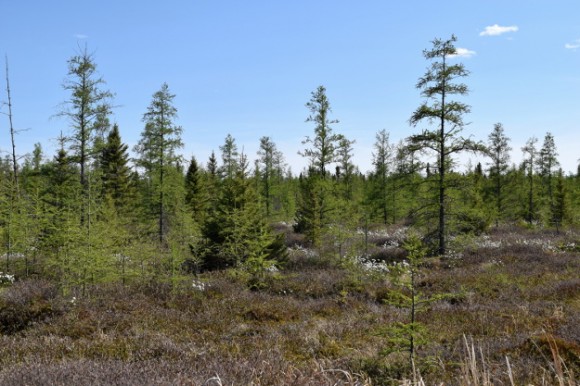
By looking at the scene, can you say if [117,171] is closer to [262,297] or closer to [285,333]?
[262,297]

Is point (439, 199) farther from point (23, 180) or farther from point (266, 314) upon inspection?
point (23, 180)

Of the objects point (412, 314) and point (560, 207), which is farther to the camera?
point (560, 207)

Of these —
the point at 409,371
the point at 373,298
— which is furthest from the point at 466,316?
the point at 409,371

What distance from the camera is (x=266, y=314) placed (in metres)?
9.63

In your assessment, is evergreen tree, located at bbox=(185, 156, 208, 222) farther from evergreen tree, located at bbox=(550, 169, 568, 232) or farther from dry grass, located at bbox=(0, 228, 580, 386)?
evergreen tree, located at bbox=(550, 169, 568, 232)

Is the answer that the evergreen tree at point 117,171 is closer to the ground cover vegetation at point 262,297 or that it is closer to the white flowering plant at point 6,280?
the ground cover vegetation at point 262,297

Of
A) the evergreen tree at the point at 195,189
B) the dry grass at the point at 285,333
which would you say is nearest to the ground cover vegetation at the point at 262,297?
the dry grass at the point at 285,333

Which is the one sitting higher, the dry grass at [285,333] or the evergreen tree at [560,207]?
the evergreen tree at [560,207]

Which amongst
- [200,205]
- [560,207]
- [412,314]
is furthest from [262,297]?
[560,207]

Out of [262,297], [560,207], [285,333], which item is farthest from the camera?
[560,207]

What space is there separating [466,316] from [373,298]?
321 cm

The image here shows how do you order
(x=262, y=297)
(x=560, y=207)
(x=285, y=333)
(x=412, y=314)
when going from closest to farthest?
1. (x=412, y=314)
2. (x=285, y=333)
3. (x=262, y=297)
4. (x=560, y=207)

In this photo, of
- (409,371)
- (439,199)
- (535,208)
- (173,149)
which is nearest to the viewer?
(409,371)

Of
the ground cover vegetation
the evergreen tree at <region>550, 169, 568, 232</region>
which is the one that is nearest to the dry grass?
the ground cover vegetation
